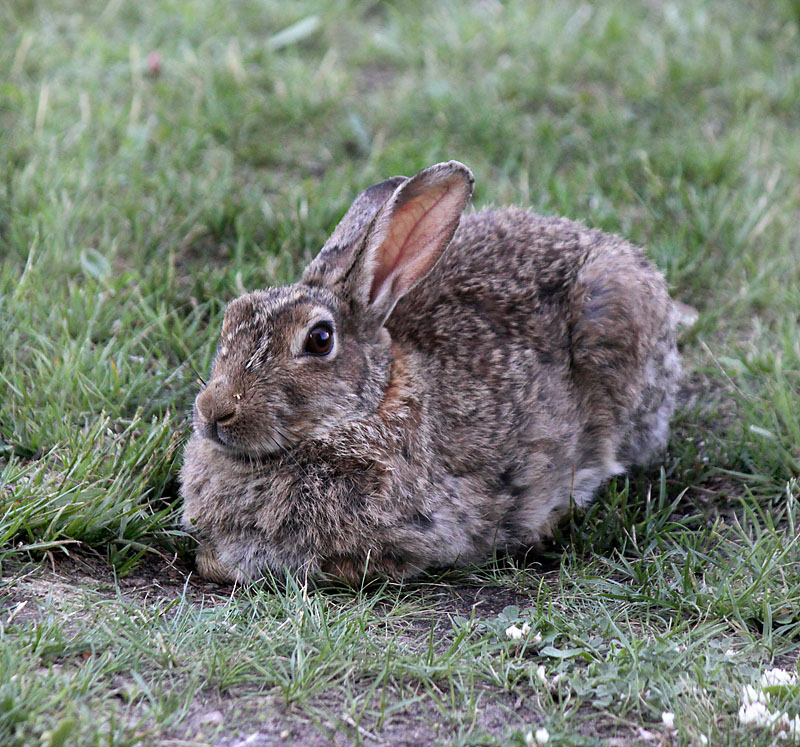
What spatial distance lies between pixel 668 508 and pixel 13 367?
270 centimetres

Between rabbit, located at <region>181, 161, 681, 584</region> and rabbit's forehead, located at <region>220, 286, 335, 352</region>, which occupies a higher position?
rabbit's forehead, located at <region>220, 286, 335, 352</region>

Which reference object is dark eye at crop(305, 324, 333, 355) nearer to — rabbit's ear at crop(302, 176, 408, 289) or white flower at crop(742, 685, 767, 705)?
rabbit's ear at crop(302, 176, 408, 289)

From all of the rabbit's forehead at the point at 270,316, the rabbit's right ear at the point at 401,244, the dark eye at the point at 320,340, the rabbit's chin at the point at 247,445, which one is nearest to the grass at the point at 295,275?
the rabbit's chin at the point at 247,445

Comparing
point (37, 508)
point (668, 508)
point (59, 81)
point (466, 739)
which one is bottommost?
point (668, 508)

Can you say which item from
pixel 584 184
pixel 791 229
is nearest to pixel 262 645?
pixel 584 184

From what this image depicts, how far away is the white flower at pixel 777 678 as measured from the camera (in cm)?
331

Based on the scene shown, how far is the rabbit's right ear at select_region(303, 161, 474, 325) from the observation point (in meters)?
4.11

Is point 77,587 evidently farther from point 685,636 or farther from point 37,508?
point 685,636

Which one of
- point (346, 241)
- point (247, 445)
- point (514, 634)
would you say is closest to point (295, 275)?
point (346, 241)

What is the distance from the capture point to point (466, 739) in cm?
307

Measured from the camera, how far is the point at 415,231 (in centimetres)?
424

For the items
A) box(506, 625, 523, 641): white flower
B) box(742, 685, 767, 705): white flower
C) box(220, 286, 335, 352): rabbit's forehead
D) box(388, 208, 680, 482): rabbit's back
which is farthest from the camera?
box(388, 208, 680, 482): rabbit's back

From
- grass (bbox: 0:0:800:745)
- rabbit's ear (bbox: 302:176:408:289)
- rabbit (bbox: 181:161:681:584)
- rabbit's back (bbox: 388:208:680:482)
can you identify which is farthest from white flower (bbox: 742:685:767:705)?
rabbit's ear (bbox: 302:176:408:289)

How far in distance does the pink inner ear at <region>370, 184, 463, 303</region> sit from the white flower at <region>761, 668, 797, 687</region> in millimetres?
1861
